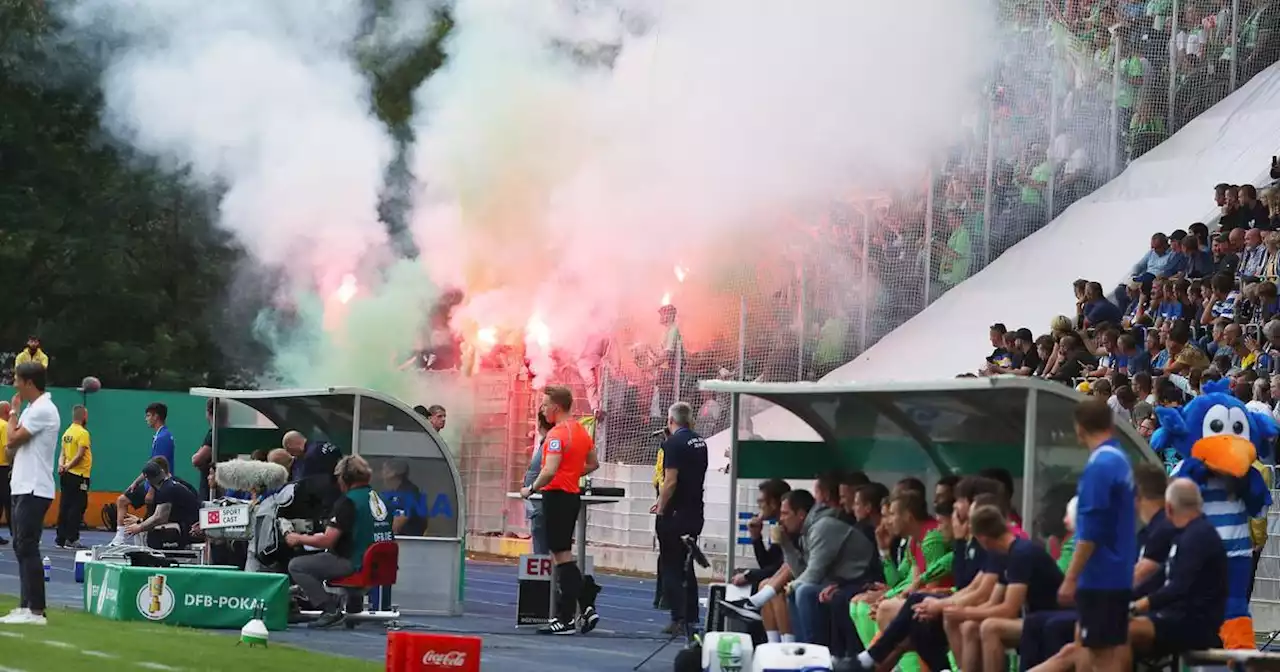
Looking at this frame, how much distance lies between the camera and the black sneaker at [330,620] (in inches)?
676

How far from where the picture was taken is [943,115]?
98.0 feet

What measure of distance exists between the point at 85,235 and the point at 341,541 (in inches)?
1013

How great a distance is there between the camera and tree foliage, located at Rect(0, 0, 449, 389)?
135ft

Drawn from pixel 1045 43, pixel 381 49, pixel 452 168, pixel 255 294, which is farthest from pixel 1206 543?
pixel 381 49

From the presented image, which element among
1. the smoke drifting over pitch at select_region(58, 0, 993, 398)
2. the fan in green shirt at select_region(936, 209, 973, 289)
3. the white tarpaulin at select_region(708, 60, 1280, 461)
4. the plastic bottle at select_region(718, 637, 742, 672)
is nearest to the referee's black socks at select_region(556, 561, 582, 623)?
the plastic bottle at select_region(718, 637, 742, 672)

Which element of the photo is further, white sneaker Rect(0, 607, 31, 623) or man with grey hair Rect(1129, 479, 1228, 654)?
white sneaker Rect(0, 607, 31, 623)

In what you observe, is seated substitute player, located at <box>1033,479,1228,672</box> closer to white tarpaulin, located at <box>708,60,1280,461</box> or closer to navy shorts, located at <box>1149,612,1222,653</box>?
navy shorts, located at <box>1149,612,1222,653</box>

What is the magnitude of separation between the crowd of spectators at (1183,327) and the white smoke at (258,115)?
1789 centimetres

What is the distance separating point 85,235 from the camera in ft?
136

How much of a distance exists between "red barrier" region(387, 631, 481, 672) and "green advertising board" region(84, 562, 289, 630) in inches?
197

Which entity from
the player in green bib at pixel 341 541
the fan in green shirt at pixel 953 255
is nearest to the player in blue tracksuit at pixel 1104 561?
the player in green bib at pixel 341 541

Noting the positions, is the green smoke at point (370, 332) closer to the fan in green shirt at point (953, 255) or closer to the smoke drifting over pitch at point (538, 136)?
the smoke drifting over pitch at point (538, 136)

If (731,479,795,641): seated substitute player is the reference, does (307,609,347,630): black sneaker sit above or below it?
below

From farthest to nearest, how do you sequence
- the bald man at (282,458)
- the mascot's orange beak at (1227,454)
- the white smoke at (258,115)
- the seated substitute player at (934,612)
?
the white smoke at (258,115), the bald man at (282,458), the mascot's orange beak at (1227,454), the seated substitute player at (934,612)
